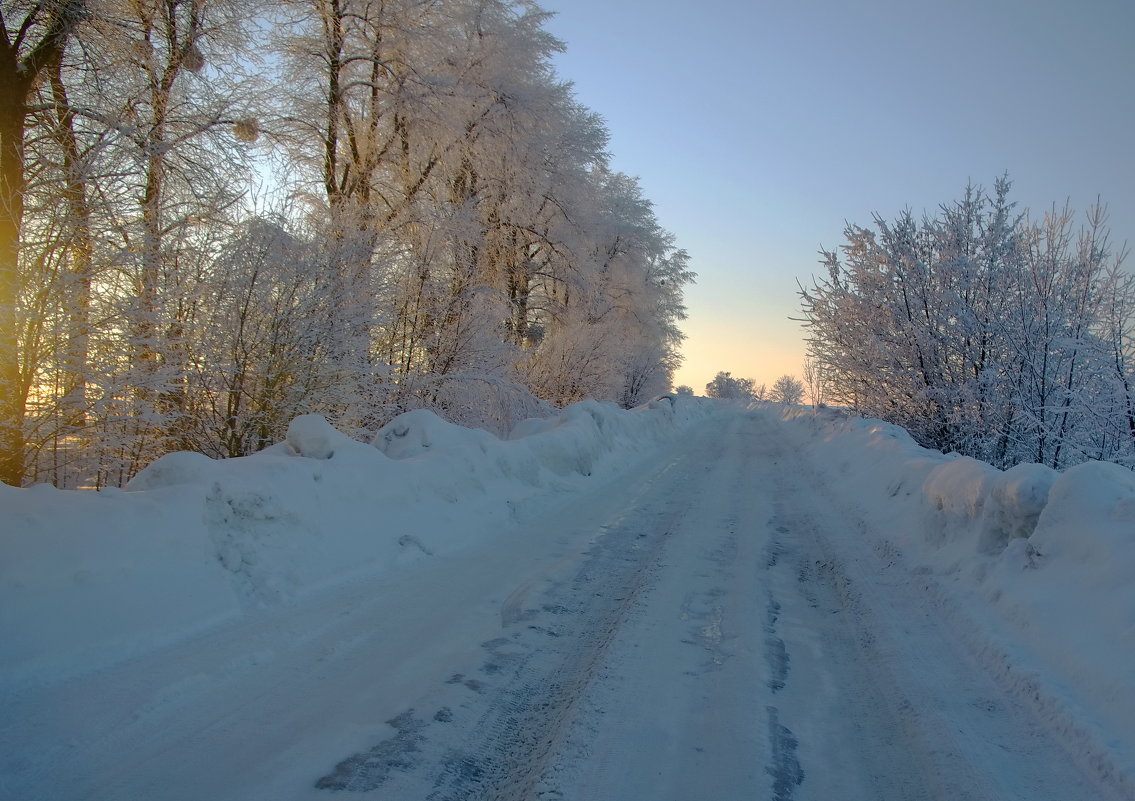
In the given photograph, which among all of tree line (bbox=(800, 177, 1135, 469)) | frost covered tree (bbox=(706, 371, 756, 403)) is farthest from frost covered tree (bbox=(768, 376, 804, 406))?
tree line (bbox=(800, 177, 1135, 469))

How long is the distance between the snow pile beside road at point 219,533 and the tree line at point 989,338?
361 inches

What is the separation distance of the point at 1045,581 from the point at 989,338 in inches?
339

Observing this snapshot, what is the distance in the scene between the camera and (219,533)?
13.4 ft

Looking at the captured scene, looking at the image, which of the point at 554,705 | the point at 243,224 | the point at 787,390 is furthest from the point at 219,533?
the point at 787,390

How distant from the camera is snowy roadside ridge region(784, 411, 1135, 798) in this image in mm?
3012

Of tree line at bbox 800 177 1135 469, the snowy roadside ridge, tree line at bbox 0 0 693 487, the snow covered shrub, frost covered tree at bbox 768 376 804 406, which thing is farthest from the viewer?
frost covered tree at bbox 768 376 804 406

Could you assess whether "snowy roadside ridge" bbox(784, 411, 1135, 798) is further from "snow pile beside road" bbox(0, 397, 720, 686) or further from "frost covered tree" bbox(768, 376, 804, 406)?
"frost covered tree" bbox(768, 376, 804, 406)

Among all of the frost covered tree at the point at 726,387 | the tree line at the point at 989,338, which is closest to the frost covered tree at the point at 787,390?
the frost covered tree at the point at 726,387

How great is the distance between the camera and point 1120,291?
9.53 meters

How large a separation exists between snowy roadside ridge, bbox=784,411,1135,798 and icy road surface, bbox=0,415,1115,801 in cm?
17

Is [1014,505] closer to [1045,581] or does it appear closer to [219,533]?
[1045,581]

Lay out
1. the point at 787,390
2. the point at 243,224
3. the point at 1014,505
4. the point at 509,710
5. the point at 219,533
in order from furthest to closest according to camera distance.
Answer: the point at 787,390, the point at 243,224, the point at 1014,505, the point at 219,533, the point at 509,710

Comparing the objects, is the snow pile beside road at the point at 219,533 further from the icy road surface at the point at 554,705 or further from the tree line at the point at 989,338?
the tree line at the point at 989,338

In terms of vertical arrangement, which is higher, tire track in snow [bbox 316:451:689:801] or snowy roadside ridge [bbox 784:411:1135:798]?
snowy roadside ridge [bbox 784:411:1135:798]
